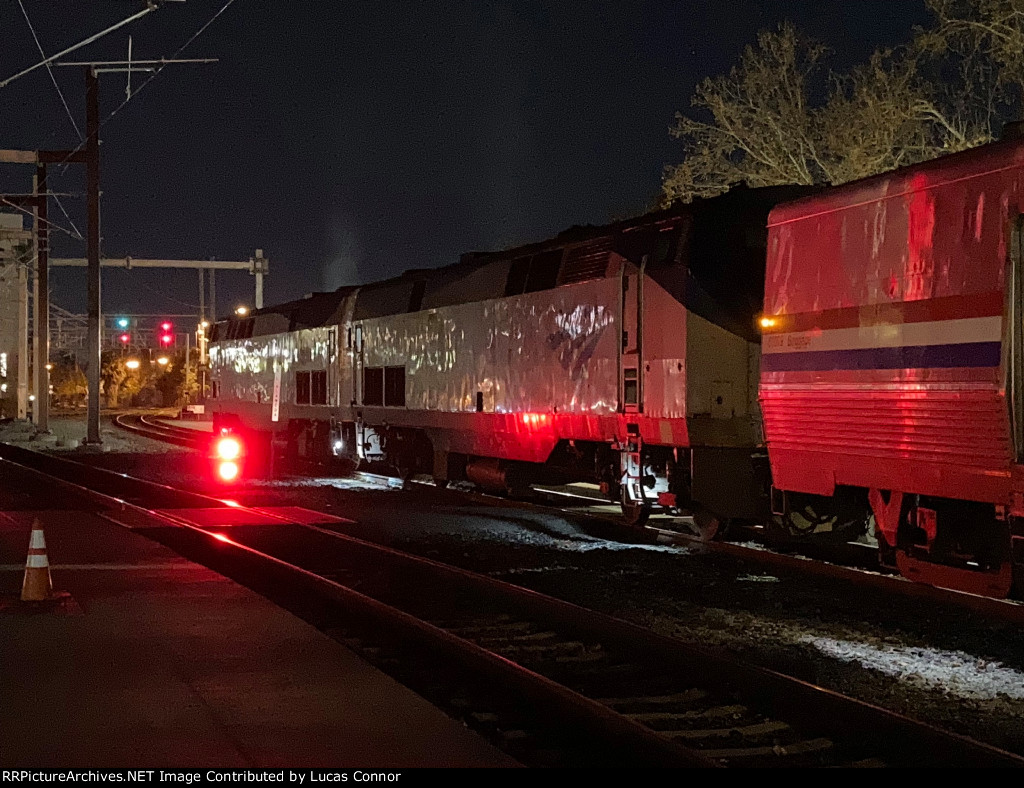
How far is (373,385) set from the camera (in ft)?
73.9

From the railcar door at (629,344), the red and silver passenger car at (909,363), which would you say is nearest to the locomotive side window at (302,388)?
the railcar door at (629,344)

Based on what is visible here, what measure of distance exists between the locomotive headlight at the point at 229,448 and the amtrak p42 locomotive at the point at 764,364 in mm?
6455

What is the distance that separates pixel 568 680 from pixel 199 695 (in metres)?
2.40

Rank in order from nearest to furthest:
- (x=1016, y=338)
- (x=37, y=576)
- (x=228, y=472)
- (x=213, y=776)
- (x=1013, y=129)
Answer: (x=213, y=776) → (x=1016, y=338) → (x=1013, y=129) → (x=37, y=576) → (x=228, y=472)

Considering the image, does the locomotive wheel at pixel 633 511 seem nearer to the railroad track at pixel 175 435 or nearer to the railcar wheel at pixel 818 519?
the railcar wheel at pixel 818 519

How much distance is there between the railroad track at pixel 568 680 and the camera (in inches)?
261

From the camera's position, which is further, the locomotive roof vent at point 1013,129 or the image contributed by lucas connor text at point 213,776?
the locomotive roof vent at point 1013,129

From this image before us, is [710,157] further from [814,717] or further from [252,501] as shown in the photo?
[814,717]

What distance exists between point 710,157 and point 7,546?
1792 cm

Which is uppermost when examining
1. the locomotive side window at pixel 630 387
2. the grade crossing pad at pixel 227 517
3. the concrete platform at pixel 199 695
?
the locomotive side window at pixel 630 387

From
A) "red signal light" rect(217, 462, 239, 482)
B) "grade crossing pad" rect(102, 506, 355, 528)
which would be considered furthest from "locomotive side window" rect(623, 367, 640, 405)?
"red signal light" rect(217, 462, 239, 482)

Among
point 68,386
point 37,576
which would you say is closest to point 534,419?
point 37,576

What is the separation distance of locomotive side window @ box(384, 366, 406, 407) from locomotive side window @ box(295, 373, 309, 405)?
14.1 ft

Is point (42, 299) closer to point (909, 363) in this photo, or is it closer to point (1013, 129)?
point (909, 363)
